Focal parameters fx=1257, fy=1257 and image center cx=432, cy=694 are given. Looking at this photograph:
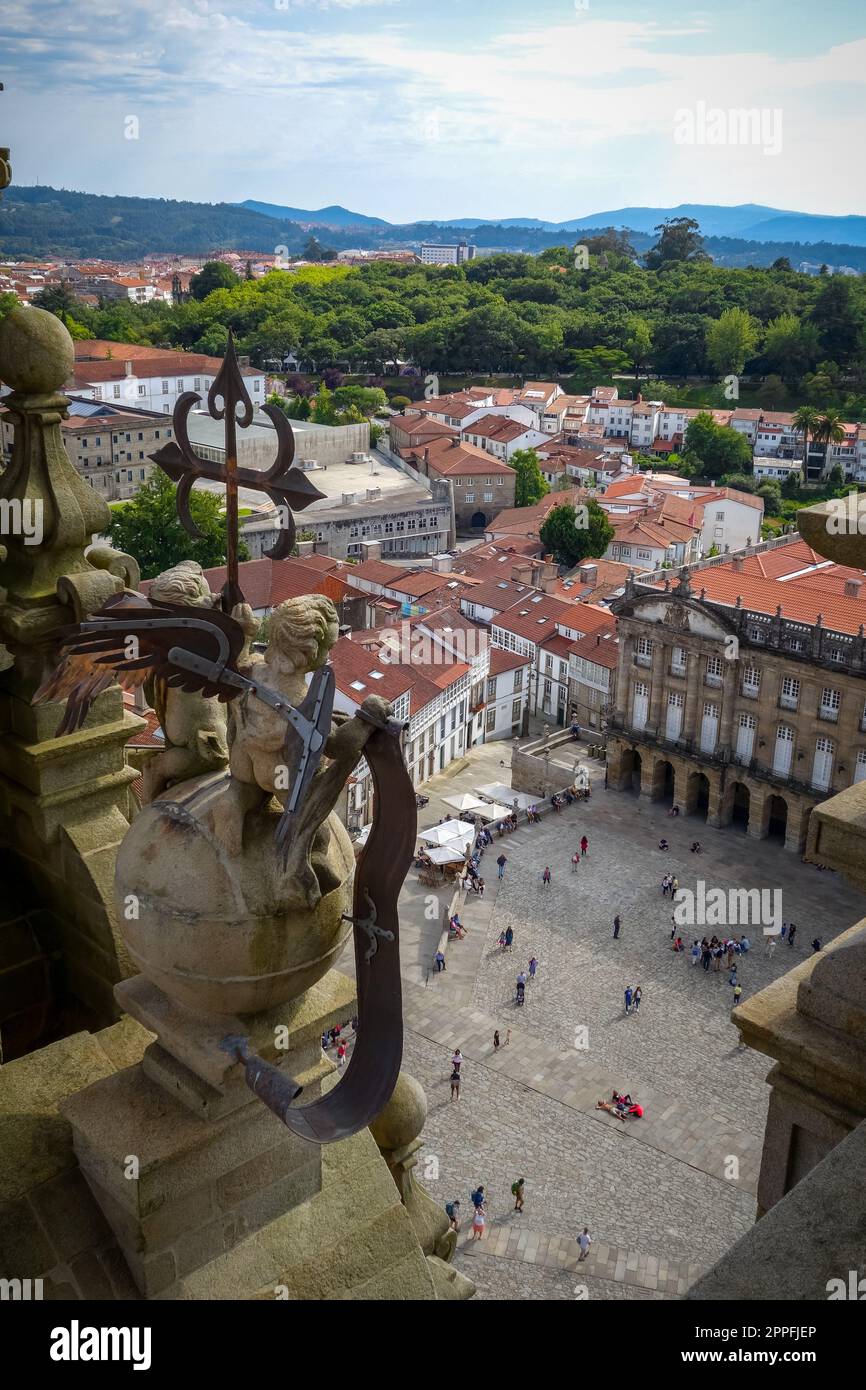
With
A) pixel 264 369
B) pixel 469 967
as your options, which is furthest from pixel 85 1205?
pixel 264 369

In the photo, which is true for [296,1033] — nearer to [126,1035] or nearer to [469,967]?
[126,1035]

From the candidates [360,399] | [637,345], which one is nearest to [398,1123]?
[360,399]

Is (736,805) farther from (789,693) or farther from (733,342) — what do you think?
(733,342)

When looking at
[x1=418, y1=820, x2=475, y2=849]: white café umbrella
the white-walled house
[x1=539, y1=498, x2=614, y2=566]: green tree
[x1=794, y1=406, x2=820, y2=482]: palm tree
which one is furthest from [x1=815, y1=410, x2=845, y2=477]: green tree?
[x1=418, y1=820, x2=475, y2=849]: white café umbrella

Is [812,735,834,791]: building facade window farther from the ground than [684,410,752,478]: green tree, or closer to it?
closer to it

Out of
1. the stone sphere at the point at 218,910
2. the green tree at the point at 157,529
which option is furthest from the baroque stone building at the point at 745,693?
the stone sphere at the point at 218,910

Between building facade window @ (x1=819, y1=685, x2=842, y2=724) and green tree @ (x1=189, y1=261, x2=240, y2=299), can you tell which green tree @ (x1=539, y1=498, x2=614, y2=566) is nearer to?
building facade window @ (x1=819, y1=685, x2=842, y2=724)
